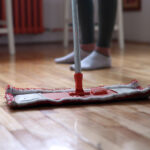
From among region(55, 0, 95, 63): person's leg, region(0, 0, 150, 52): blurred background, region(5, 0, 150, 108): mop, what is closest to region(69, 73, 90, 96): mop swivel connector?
region(5, 0, 150, 108): mop

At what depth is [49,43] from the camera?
332cm

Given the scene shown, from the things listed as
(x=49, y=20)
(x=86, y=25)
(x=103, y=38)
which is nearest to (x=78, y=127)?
(x=103, y=38)

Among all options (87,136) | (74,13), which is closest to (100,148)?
(87,136)

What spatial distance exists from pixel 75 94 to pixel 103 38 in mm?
693

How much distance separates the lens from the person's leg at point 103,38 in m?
1.49

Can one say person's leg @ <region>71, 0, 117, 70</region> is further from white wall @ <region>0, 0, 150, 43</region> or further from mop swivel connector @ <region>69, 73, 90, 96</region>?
white wall @ <region>0, 0, 150, 43</region>

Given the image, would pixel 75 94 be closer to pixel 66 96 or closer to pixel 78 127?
pixel 66 96

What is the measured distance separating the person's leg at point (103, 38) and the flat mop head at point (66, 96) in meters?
0.55

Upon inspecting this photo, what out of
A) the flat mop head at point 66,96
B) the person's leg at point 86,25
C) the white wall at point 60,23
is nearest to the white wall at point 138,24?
the white wall at point 60,23

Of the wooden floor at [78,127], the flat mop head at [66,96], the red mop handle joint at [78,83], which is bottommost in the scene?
the wooden floor at [78,127]

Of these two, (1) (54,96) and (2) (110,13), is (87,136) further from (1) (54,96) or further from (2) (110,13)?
(2) (110,13)

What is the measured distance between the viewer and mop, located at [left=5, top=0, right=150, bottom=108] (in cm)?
84

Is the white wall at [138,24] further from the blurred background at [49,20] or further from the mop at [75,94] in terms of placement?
the mop at [75,94]

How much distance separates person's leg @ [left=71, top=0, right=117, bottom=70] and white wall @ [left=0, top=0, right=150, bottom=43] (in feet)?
5.72
